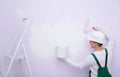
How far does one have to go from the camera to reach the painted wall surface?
210 centimetres

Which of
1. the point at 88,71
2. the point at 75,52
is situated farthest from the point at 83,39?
the point at 88,71

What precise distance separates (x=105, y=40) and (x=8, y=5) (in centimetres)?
95

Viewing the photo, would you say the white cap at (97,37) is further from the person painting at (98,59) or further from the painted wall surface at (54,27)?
the painted wall surface at (54,27)

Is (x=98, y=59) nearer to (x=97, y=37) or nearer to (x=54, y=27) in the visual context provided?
(x=97, y=37)

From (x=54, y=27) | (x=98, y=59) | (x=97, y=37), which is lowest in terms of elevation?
(x=98, y=59)

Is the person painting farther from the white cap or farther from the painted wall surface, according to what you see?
the painted wall surface

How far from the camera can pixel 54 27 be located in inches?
84.6

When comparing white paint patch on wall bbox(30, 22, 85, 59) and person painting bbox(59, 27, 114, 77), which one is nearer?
person painting bbox(59, 27, 114, 77)

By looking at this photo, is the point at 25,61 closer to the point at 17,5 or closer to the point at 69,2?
the point at 17,5

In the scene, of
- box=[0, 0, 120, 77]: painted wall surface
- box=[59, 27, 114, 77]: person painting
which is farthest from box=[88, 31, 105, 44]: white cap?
box=[0, 0, 120, 77]: painted wall surface

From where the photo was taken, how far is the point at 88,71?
226cm

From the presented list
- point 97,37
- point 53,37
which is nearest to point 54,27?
point 53,37

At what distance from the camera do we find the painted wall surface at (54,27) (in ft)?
6.89

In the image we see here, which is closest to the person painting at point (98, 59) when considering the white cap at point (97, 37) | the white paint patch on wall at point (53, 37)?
the white cap at point (97, 37)
